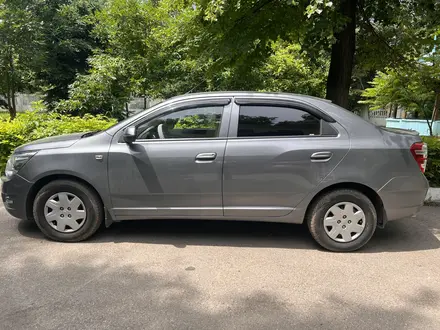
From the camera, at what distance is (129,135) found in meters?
3.87

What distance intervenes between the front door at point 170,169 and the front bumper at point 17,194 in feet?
3.29

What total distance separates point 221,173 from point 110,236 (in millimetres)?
1597

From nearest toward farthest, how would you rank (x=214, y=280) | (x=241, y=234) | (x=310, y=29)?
1. (x=214, y=280)
2. (x=241, y=234)
3. (x=310, y=29)

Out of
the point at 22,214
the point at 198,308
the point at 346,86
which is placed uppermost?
the point at 346,86

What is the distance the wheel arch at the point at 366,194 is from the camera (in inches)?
157

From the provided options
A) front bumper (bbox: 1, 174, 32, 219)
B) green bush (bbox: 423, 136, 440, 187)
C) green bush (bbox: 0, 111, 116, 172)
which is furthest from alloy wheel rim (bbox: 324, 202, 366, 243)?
green bush (bbox: 0, 111, 116, 172)

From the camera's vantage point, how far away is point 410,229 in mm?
4770

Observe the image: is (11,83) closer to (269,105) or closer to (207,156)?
(207,156)

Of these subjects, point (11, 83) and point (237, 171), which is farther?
point (11, 83)

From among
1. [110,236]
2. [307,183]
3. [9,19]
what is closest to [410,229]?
→ [307,183]

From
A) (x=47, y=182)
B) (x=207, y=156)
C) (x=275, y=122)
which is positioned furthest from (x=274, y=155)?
(x=47, y=182)

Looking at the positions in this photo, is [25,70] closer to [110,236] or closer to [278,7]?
[278,7]

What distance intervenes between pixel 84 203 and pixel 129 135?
3.11 ft

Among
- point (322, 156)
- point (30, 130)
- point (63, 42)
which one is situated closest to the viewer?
point (322, 156)
